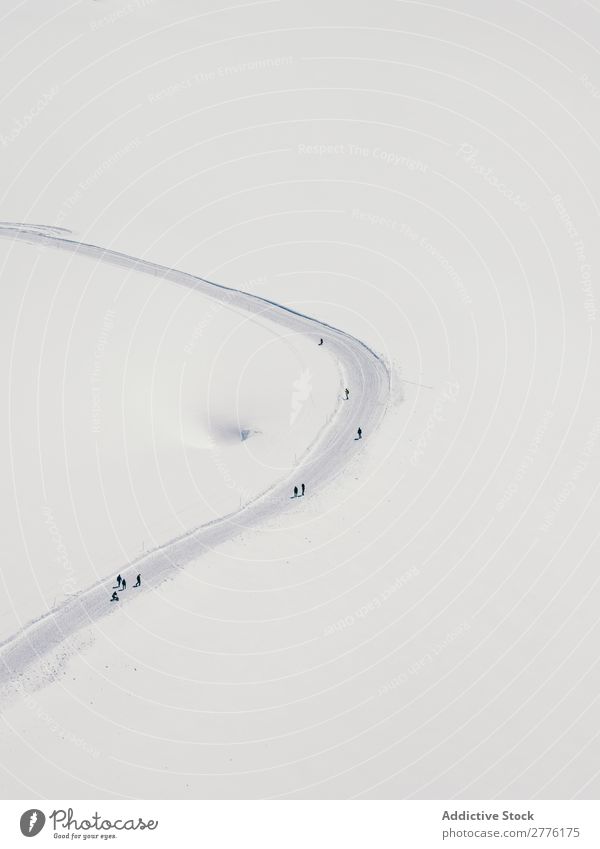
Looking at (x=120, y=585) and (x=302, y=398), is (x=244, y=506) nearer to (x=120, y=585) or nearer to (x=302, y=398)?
(x=120, y=585)

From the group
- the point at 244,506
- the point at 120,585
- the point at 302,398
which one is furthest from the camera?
the point at 302,398

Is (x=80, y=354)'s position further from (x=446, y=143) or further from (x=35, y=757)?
(x=446, y=143)

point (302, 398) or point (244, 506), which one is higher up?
point (302, 398)

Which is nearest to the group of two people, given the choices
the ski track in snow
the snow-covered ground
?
the ski track in snow

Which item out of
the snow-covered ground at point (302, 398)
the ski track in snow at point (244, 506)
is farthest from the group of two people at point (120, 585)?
the snow-covered ground at point (302, 398)

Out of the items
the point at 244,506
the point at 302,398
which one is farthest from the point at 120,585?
the point at 302,398
